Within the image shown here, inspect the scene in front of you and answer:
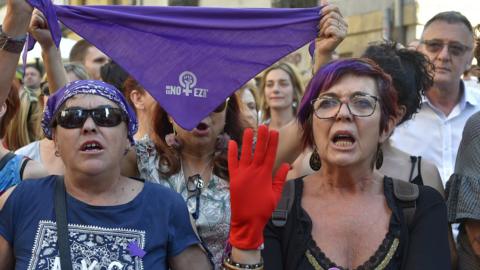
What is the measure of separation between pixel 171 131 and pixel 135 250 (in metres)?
1.07

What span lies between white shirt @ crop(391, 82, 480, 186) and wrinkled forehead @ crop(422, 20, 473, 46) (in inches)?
13.7

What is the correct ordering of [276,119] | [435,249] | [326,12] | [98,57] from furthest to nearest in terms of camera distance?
[276,119] → [98,57] → [326,12] → [435,249]

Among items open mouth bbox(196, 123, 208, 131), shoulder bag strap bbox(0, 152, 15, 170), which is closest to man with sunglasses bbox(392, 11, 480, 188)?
open mouth bbox(196, 123, 208, 131)

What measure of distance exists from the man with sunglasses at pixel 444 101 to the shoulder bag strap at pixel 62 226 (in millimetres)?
2240

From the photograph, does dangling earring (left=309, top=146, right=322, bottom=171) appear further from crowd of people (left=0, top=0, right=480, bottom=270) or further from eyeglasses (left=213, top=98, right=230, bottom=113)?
eyeglasses (left=213, top=98, right=230, bottom=113)

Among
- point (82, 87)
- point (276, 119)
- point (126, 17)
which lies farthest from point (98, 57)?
point (82, 87)

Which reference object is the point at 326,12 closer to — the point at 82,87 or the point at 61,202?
the point at 82,87

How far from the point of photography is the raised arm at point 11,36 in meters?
3.09

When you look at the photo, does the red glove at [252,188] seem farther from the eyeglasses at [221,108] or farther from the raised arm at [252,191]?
the eyeglasses at [221,108]

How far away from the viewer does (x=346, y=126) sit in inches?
118

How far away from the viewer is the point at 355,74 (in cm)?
311

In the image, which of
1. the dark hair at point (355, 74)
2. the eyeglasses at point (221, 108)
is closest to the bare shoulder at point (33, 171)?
the eyeglasses at point (221, 108)

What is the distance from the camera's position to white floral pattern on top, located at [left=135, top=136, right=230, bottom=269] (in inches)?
133

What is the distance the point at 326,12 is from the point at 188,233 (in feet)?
4.28
